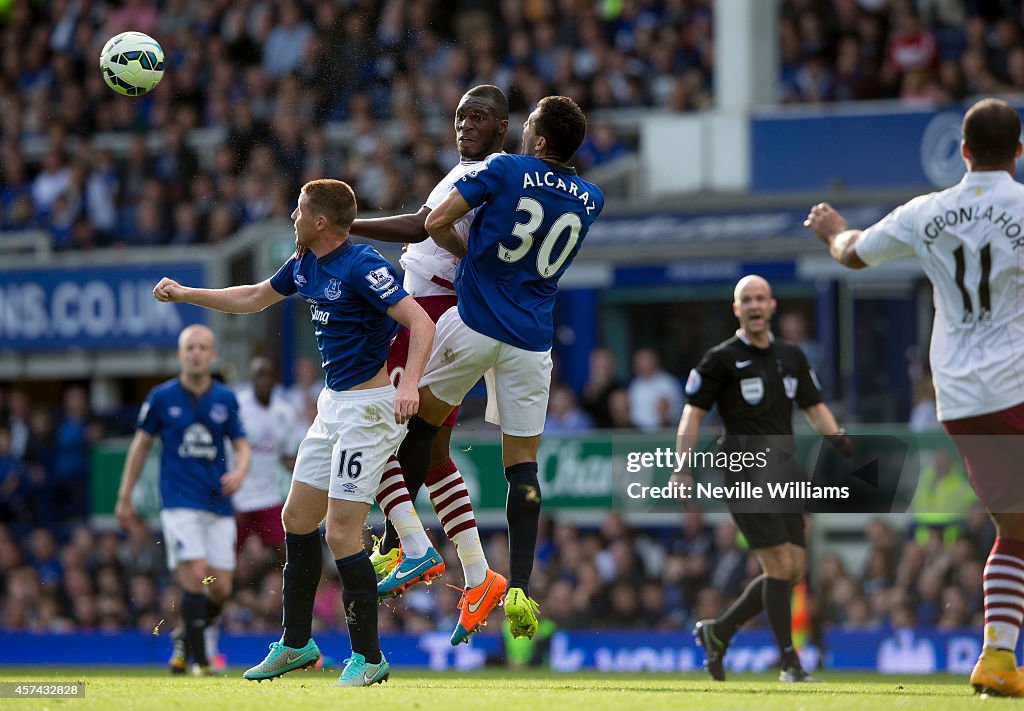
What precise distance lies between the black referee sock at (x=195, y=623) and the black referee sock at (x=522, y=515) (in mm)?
4235

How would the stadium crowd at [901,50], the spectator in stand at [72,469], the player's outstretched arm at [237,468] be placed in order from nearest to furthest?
the player's outstretched arm at [237,468], the stadium crowd at [901,50], the spectator in stand at [72,469]

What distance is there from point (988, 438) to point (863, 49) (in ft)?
40.0

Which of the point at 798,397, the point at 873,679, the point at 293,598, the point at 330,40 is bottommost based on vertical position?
the point at 873,679

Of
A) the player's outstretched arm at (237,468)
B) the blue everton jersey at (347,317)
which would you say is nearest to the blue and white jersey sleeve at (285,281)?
the blue everton jersey at (347,317)

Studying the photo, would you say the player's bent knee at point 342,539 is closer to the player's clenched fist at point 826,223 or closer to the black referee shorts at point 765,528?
the player's clenched fist at point 826,223

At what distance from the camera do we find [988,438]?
7457 mm

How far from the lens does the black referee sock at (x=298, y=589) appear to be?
26.9 ft

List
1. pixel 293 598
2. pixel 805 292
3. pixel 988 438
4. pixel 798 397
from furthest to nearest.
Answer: pixel 805 292 → pixel 798 397 → pixel 293 598 → pixel 988 438

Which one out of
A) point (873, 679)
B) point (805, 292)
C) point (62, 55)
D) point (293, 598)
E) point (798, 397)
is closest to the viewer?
point (293, 598)

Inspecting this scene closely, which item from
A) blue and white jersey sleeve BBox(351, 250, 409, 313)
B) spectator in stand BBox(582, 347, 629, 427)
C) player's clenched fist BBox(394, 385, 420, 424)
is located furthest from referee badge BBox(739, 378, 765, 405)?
spectator in stand BBox(582, 347, 629, 427)

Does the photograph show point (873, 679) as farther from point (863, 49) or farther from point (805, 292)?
point (863, 49)

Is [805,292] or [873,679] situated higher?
[805,292]

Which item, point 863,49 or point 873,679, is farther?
point 863,49

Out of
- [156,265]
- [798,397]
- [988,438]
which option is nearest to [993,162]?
[988,438]
